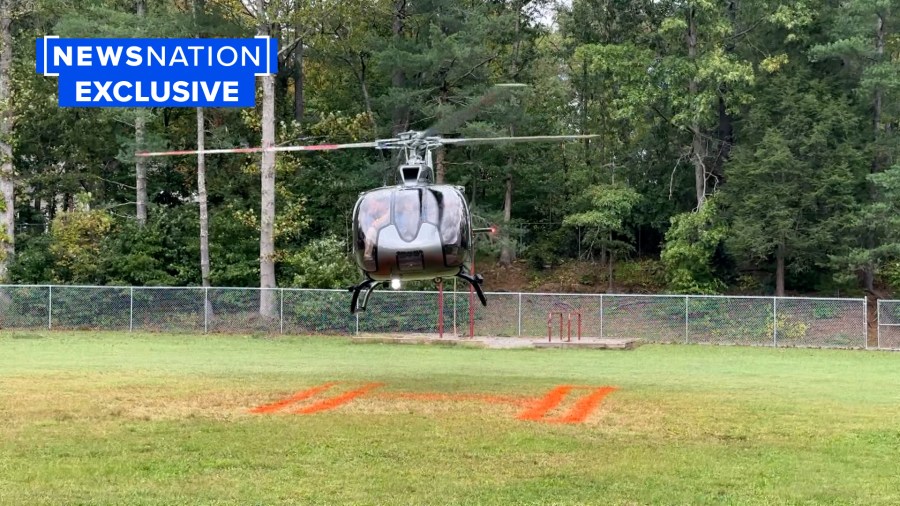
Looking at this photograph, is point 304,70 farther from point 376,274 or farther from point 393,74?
point 376,274

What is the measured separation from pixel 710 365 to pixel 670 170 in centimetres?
1814

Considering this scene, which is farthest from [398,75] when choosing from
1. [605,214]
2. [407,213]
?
[407,213]

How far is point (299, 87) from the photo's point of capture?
3728 cm

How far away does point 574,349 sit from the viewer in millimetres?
23359

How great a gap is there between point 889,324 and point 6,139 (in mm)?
27817

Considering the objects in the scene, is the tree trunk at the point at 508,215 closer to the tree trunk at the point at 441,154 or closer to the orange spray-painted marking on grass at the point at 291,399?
the tree trunk at the point at 441,154

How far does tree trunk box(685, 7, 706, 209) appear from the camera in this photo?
3225cm

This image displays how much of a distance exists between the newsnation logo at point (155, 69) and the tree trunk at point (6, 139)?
114 centimetres

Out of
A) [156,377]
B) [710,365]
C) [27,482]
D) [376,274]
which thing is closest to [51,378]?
[156,377]

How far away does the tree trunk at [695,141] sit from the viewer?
3225 cm

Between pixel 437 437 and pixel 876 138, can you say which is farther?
pixel 876 138

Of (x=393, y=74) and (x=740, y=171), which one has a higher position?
(x=393, y=74)

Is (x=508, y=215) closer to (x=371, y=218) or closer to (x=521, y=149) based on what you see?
(x=521, y=149)

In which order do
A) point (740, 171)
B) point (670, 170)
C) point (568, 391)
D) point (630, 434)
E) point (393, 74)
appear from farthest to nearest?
point (670, 170)
point (393, 74)
point (740, 171)
point (568, 391)
point (630, 434)
